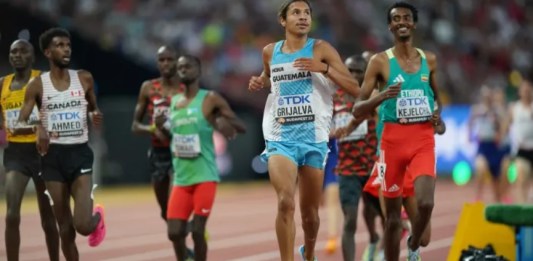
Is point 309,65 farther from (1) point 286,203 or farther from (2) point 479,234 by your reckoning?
(2) point 479,234

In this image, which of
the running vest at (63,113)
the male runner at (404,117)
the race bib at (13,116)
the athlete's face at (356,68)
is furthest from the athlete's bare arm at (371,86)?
the race bib at (13,116)

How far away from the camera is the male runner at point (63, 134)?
10.5 metres

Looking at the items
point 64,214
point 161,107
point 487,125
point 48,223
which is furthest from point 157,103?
point 487,125

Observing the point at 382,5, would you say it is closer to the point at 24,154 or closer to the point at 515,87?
the point at 515,87

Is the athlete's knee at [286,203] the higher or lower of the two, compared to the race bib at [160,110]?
lower

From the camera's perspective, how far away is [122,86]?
28.9 meters

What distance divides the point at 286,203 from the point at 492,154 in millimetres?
12427

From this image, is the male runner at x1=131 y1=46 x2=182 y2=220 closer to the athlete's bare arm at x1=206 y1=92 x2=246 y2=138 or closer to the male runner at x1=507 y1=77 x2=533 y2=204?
the athlete's bare arm at x1=206 y1=92 x2=246 y2=138

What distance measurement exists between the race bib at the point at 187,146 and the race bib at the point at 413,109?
239cm

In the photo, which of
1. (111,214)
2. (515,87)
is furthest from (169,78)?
(515,87)

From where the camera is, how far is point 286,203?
29.7 feet

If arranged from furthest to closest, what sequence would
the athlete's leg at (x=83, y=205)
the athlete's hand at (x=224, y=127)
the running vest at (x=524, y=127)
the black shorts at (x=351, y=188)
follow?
the running vest at (x=524, y=127)
the black shorts at (x=351, y=188)
the athlete's hand at (x=224, y=127)
the athlete's leg at (x=83, y=205)

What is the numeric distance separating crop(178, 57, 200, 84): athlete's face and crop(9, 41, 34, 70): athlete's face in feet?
4.94

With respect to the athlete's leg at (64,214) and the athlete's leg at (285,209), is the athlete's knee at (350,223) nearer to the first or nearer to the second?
the athlete's leg at (285,209)
